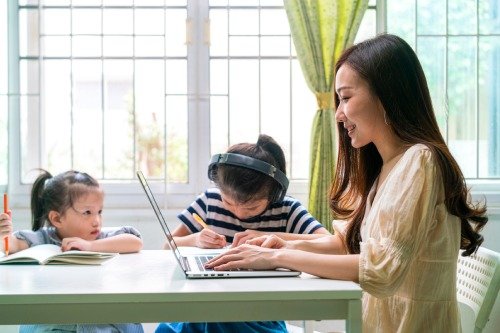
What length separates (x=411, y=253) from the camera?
1.51m

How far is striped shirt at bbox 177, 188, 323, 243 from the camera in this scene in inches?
92.0

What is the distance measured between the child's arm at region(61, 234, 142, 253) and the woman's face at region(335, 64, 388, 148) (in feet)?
2.35

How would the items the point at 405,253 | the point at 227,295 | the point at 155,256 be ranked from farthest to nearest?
the point at 155,256 → the point at 405,253 → the point at 227,295

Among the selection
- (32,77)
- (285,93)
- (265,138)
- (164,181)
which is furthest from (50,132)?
(265,138)

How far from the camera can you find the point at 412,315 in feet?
5.21

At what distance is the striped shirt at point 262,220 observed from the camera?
7.67ft

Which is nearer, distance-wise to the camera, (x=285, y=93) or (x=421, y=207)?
(x=421, y=207)

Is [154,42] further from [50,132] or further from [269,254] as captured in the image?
[269,254]

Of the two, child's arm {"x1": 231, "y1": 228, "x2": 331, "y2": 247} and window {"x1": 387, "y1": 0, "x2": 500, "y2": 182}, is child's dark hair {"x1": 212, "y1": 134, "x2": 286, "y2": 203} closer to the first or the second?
child's arm {"x1": 231, "y1": 228, "x2": 331, "y2": 247}

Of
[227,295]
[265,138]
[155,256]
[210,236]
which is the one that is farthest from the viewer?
[265,138]

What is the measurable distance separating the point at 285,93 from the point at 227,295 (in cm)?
224

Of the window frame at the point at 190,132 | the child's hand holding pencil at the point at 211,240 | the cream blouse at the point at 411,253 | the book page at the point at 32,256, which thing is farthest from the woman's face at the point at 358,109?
the window frame at the point at 190,132

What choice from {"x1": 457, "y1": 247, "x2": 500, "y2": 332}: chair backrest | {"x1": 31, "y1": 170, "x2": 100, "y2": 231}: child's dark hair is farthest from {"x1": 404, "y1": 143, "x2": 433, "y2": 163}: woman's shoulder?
{"x1": 31, "y1": 170, "x2": 100, "y2": 231}: child's dark hair

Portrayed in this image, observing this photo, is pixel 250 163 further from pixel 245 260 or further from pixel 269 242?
pixel 245 260
